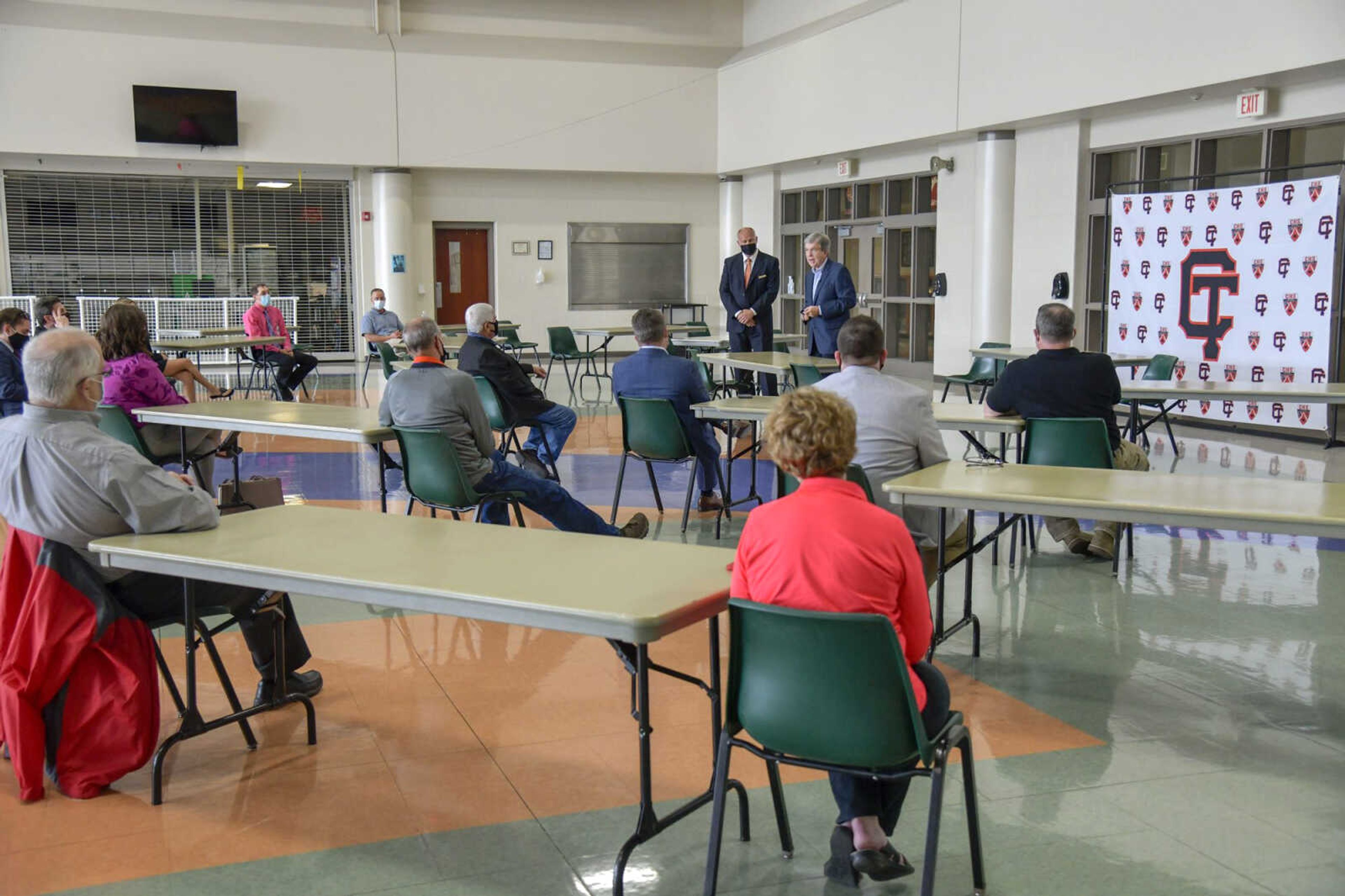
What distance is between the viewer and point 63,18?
49.7 ft

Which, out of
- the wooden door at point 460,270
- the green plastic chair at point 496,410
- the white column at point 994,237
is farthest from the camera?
the wooden door at point 460,270

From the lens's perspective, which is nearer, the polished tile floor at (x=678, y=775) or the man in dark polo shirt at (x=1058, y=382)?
the polished tile floor at (x=678, y=775)

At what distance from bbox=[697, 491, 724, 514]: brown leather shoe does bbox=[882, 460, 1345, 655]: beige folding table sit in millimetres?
2657

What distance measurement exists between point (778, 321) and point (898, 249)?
11.4ft

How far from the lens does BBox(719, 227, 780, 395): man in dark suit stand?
9641mm

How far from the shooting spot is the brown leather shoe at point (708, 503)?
6836 mm

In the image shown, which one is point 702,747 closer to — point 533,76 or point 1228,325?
point 1228,325

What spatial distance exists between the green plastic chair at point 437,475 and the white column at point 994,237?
29.3 ft

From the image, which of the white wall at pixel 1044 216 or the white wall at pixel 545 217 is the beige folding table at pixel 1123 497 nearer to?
the white wall at pixel 1044 216

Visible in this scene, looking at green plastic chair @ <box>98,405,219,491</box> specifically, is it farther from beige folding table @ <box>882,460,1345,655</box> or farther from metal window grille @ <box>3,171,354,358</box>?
metal window grille @ <box>3,171,354,358</box>

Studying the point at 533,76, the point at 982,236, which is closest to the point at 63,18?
the point at 533,76

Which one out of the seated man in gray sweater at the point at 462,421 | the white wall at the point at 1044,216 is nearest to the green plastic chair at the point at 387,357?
Result: the seated man in gray sweater at the point at 462,421

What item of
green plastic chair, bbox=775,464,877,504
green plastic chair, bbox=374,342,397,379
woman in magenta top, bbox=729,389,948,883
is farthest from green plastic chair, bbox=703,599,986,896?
green plastic chair, bbox=374,342,397,379

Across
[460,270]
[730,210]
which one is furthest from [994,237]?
[460,270]
